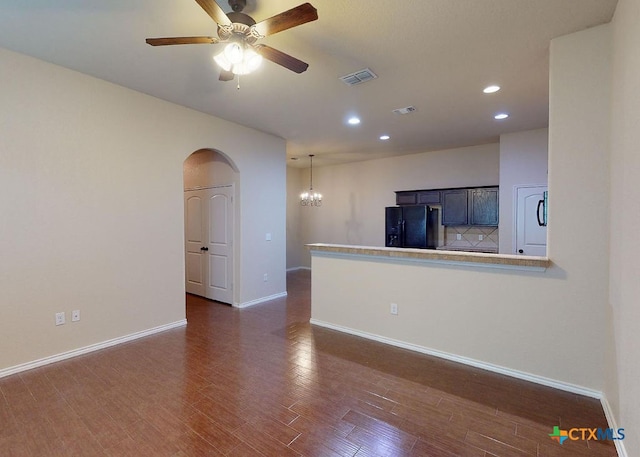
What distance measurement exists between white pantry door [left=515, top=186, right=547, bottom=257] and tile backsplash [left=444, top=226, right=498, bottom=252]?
0.64 metres

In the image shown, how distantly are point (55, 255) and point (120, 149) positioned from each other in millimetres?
1328

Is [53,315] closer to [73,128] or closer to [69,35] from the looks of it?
[73,128]

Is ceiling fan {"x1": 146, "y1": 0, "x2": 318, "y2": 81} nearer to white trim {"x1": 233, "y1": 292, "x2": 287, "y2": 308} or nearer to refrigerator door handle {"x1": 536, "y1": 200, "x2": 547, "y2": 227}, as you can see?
white trim {"x1": 233, "y1": 292, "x2": 287, "y2": 308}

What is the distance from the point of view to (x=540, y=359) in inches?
104

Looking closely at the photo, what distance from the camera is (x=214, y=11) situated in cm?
187

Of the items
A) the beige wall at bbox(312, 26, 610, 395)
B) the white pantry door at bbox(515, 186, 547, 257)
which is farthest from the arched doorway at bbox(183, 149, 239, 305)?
the white pantry door at bbox(515, 186, 547, 257)

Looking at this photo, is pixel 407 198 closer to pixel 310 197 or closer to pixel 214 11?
pixel 310 197

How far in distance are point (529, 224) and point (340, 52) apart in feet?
14.7

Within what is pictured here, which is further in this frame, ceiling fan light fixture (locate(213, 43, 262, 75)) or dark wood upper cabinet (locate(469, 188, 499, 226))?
dark wood upper cabinet (locate(469, 188, 499, 226))

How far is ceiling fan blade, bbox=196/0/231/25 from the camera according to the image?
178 centimetres

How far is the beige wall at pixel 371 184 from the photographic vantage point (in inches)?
248

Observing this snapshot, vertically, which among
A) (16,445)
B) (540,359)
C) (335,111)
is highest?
(335,111)

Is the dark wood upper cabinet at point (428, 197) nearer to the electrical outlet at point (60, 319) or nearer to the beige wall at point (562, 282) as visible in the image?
the beige wall at point (562, 282)

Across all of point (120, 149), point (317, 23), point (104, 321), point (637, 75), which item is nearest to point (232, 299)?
point (104, 321)
